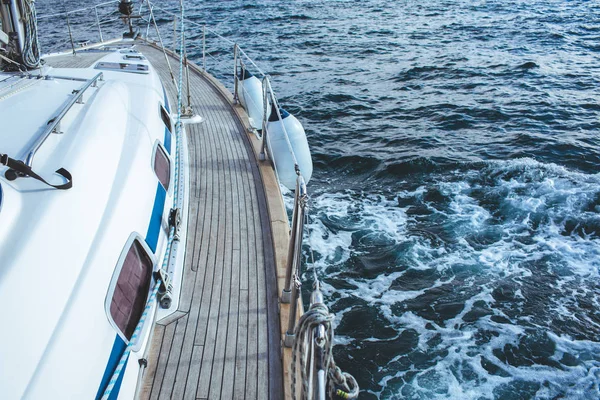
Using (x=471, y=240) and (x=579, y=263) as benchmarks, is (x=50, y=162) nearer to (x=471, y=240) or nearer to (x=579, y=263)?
(x=471, y=240)

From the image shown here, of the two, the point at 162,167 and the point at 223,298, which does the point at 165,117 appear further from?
the point at 223,298

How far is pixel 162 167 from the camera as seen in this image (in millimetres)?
4480

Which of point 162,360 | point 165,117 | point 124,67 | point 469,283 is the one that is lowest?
point 469,283

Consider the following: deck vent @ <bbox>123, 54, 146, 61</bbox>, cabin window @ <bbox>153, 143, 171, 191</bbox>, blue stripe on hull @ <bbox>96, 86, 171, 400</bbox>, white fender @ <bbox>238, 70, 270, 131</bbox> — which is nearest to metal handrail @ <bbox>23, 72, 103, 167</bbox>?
cabin window @ <bbox>153, 143, 171, 191</bbox>

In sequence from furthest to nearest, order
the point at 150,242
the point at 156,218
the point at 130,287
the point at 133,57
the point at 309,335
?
the point at 133,57
the point at 156,218
the point at 150,242
the point at 130,287
the point at 309,335

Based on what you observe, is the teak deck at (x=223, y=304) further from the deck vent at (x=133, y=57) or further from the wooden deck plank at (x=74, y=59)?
the wooden deck plank at (x=74, y=59)

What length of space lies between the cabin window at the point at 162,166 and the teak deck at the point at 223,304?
0.51 m

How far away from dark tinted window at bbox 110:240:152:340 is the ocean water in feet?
7.69

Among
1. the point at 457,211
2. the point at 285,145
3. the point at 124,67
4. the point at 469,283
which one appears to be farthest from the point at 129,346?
the point at 457,211

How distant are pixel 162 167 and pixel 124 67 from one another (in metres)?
2.73

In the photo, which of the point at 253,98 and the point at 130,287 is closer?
the point at 130,287

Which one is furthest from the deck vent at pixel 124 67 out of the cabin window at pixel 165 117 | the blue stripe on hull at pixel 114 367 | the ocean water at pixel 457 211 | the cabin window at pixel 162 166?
the blue stripe on hull at pixel 114 367

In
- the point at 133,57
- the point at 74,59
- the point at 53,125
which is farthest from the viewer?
the point at 74,59

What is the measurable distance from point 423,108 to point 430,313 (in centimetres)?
764
